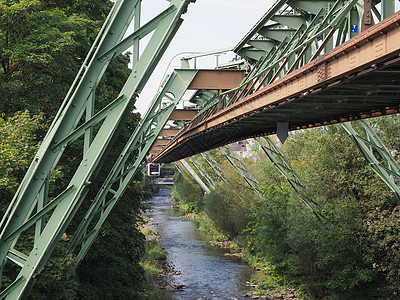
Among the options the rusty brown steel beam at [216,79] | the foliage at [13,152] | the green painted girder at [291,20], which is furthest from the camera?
the rusty brown steel beam at [216,79]

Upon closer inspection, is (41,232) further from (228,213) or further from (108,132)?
(228,213)

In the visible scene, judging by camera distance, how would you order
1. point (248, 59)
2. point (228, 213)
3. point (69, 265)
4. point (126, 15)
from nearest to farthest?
1. point (126, 15)
2. point (69, 265)
3. point (248, 59)
4. point (228, 213)

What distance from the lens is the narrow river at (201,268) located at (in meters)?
21.9

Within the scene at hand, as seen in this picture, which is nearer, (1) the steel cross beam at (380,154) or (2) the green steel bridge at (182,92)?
(2) the green steel bridge at (182,92)

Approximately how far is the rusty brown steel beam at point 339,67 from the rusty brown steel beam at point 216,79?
173 inches

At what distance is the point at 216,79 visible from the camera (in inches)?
662

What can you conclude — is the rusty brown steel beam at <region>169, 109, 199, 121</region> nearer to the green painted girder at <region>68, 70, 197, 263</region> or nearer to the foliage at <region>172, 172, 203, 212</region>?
the green painted girder at <region>68, 70, 197, 263</region>

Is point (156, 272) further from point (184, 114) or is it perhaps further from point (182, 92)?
point (182, 92)

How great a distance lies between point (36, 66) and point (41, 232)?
761 centimetres

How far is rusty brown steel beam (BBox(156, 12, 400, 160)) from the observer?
5.40 meters

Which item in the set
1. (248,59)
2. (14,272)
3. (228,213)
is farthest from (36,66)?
(228,213)

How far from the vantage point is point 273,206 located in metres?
21.8

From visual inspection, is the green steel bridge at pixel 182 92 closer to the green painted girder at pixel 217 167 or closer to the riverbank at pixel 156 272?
the riverbank at pixel 156 272

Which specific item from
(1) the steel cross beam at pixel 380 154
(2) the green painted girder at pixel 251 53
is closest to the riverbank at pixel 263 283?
(1) the steel cross beam at pixel 380 154
